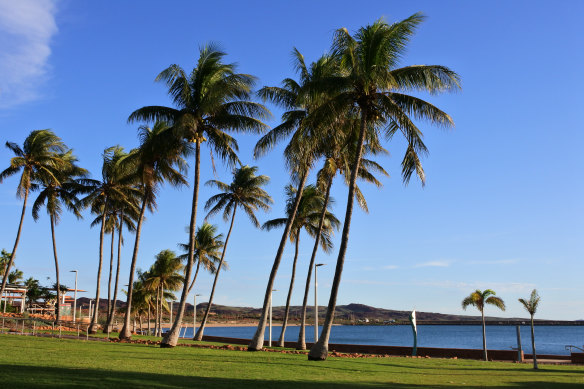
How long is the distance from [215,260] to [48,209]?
15867 millimetres

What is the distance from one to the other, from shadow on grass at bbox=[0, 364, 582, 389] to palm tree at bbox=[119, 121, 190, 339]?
14.0 meters

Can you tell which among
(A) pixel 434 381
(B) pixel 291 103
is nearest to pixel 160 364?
(A) pixel 434 381

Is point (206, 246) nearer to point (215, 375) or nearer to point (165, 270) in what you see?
point (165, 270)

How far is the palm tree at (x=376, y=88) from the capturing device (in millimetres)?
18484

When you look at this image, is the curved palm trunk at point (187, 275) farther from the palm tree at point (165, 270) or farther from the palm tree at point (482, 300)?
the palm tree at point (165, 270)

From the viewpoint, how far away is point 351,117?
22.0m

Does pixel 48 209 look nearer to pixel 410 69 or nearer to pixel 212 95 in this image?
pixel 212 95

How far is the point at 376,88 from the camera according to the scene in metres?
19.3

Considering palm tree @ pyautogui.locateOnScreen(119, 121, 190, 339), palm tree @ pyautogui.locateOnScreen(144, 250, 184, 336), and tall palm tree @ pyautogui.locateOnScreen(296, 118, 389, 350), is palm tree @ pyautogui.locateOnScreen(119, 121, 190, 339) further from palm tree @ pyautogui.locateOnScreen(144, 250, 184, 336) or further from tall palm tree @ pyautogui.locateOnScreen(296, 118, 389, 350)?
palm tree @ pyautogui.locateOnScreen(144, 250, 184, 336)

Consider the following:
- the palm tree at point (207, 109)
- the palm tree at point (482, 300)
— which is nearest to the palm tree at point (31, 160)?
the palm tree at point (207, 109)

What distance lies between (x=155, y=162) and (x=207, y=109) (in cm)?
730

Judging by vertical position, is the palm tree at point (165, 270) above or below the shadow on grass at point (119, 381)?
above

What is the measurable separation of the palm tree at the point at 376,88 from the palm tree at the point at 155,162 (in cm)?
831

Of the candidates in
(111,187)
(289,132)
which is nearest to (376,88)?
(289,132)
